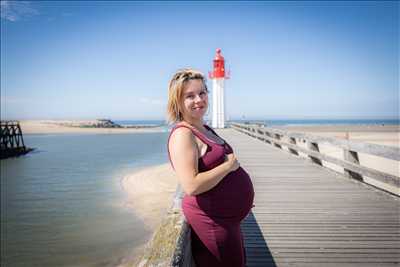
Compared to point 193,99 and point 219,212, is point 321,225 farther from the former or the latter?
point 193,99

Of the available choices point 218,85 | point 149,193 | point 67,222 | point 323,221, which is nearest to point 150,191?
point 149,193

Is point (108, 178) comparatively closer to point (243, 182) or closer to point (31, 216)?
point (31, 216)

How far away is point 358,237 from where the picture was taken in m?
3.29

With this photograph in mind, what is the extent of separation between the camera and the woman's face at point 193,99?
5.66 ft

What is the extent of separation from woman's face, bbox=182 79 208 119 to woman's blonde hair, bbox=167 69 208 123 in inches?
0.9

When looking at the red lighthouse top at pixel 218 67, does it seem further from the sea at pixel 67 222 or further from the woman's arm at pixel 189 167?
the woman's arm at pixel 189 167

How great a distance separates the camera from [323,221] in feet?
12.4

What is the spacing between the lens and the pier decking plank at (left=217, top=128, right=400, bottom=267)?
2893mm

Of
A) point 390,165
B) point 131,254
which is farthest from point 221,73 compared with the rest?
point 131,254

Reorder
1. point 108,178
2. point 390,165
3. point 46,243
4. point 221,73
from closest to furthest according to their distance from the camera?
point 46,243 < point 390,165 < point 108,178 < point 221,73

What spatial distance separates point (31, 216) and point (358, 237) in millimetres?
7887

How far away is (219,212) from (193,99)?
0.62 m

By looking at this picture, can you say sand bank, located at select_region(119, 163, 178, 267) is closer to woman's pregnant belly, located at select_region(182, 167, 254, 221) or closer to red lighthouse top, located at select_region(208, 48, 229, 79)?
woman's pregnant belly, located at select_region(182, 167, 254, 221)

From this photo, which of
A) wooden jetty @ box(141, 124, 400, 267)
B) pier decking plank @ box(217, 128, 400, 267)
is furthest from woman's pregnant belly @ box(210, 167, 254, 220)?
pier decking plank @ box(217, 128, 400, 267)
